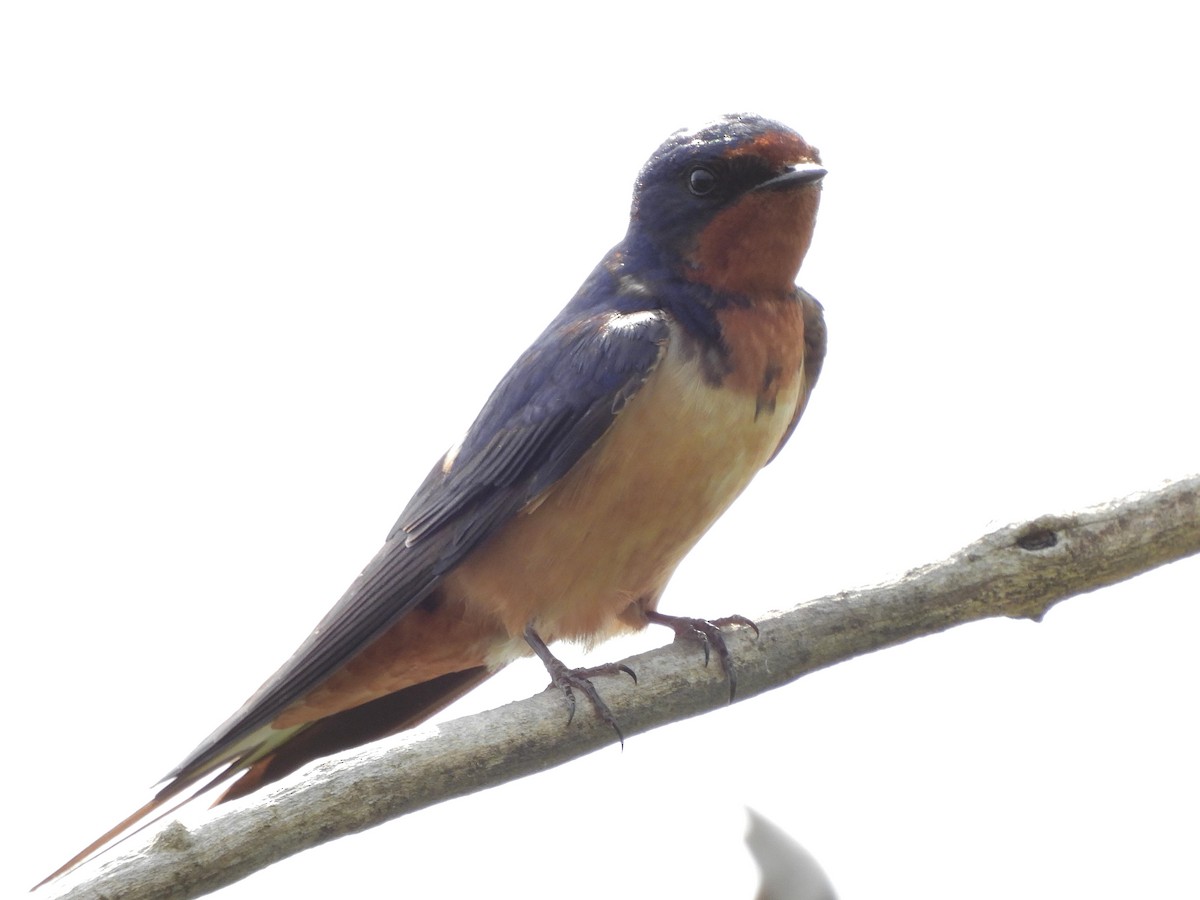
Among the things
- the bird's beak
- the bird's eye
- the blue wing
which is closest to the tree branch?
the blue wing

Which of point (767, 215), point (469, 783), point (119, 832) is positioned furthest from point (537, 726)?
point (767, 215)

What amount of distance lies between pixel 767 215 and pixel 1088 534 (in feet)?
5.44

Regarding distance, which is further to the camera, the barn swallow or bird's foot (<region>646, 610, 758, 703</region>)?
the barn swallow

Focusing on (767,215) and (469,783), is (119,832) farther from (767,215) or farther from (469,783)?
(767,215)

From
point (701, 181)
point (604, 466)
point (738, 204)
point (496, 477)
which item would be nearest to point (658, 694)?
point (604, 466)

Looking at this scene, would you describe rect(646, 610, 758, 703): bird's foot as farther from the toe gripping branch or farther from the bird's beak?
the bird's beak

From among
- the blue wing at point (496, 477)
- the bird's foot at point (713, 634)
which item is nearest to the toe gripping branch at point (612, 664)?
the bird's foot at point (713, 634)

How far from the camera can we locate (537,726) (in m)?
4.39

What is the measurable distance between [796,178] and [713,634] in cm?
162

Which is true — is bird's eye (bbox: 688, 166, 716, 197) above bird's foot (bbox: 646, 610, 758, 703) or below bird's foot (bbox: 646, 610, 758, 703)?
above

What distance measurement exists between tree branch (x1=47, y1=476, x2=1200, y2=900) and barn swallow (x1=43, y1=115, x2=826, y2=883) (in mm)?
309

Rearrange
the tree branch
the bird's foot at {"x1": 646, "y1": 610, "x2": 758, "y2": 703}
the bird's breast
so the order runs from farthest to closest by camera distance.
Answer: the bird's breast < the bird's foot at {"x1": 646, "y1": 610, "x2": 758, "y2": 703} < the tree branch

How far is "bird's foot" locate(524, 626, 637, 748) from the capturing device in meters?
4.57

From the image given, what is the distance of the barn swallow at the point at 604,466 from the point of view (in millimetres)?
5219
